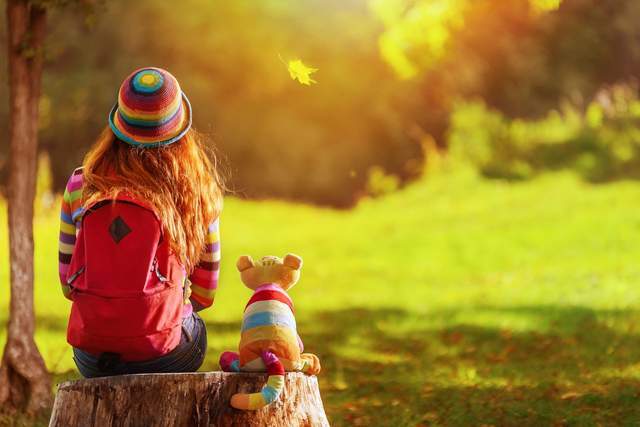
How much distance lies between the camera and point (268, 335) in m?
3.66

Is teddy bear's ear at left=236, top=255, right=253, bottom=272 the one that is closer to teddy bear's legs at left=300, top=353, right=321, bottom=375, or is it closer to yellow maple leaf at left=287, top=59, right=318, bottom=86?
teddy bear's legs at left=300, top=353, right=321, bottom=375

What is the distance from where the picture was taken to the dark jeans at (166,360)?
3.74 metres

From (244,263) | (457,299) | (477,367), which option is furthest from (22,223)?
(457,299)

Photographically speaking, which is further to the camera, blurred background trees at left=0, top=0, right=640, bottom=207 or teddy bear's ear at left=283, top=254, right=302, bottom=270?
blurred background trees at left=0, top=0, right=640, bottom=207

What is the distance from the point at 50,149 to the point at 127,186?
15478 millimetres

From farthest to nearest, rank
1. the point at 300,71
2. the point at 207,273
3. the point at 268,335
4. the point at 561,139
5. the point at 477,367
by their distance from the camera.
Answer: the point at 561,139 < the point at 477,367 < the point at 300,71 < the point at 207,273 < the point at 268,335

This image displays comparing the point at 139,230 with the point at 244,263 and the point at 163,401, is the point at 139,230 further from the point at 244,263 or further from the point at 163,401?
the point at 163,401

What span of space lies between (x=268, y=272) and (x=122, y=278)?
1.84 ft

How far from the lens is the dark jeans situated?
3736mm

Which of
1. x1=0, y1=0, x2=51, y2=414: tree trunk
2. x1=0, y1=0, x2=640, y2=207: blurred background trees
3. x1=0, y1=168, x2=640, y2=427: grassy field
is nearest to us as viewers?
x1=0, y1=0, x2=51, y2=414: tree trunk

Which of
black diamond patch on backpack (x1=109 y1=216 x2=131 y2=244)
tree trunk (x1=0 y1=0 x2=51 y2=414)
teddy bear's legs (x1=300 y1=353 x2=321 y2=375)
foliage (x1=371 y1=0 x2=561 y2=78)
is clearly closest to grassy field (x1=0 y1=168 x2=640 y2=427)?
tree trunk (x1=0 y1=0 x2=51 y2=414)

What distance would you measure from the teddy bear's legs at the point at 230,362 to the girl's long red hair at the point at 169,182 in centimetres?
36

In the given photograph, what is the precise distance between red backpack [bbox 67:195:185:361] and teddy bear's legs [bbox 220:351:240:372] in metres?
0.29

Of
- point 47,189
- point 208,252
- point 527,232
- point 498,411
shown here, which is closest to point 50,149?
point 47,189
